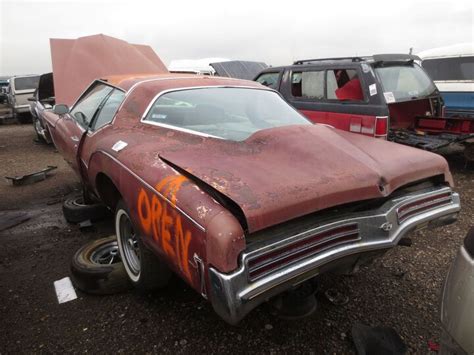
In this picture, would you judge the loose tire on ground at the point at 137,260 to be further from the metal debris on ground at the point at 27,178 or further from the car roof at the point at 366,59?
the car roof at the point at 366,59

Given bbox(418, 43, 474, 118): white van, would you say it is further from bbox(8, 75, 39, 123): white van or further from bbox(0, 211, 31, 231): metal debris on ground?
bbox(8, 75, 39, 123): white van

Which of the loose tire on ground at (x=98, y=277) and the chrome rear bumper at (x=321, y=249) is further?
the loose tire on ground at (x=98, y=277)

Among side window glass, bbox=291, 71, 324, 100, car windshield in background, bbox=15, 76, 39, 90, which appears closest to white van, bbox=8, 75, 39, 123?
car windshield in background, bbox=15, 76, 39, 90

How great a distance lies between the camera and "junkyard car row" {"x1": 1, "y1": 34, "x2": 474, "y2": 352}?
1.67 meters

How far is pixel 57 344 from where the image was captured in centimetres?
221

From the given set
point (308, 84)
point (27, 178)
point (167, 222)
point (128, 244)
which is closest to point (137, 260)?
point (128, 244)

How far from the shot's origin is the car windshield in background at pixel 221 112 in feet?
8.82

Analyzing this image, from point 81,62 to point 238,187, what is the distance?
671 centimetres

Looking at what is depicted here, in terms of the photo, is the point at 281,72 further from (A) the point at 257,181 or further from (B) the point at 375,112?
(A) the point at 257,181

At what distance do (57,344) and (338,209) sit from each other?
5.96 ft

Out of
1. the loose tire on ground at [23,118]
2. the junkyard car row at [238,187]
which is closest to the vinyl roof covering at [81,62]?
the junkyard car row at [238,187]

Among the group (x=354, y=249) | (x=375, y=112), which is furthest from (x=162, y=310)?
(x=375, y=112)

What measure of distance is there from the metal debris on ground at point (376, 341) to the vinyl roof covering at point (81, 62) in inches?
251

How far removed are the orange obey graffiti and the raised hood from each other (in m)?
0.14
